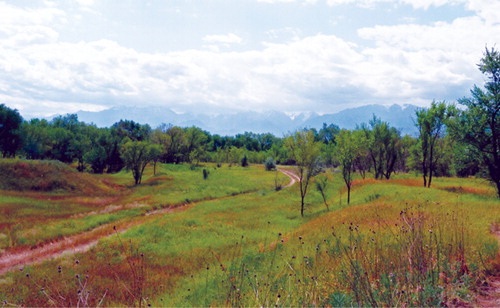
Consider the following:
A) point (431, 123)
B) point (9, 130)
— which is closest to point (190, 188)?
point (431, 123)

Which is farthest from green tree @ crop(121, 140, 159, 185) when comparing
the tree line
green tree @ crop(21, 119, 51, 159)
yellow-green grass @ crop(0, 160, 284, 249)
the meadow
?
green tree @ crop(21, 119, 51, 159)

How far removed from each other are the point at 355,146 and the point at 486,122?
10.9m

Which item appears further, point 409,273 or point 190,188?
point 190,188

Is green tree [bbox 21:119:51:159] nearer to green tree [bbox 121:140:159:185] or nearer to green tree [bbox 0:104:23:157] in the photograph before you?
green tree [bbox 0:104:23:157]

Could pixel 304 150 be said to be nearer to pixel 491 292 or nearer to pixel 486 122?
pixel 486 122

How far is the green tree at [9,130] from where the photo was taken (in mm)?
65125

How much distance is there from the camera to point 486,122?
24469mm

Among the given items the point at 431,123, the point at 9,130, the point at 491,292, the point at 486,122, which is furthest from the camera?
the point at 9,130

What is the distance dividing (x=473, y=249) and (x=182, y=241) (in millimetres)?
17092

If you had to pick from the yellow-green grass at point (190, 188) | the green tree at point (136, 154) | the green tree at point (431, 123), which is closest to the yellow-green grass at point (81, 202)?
the yellow-green grass at point (190, 188)

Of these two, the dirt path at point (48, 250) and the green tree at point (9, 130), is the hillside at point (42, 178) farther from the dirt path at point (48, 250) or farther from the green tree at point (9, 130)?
the green tree at point (9, 130)

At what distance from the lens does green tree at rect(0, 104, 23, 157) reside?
214 ft

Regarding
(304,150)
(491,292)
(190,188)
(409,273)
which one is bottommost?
(190,188)

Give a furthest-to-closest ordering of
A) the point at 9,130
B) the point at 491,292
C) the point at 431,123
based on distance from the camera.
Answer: the point at 9,130
the point at 431,123
the point at 491,292
